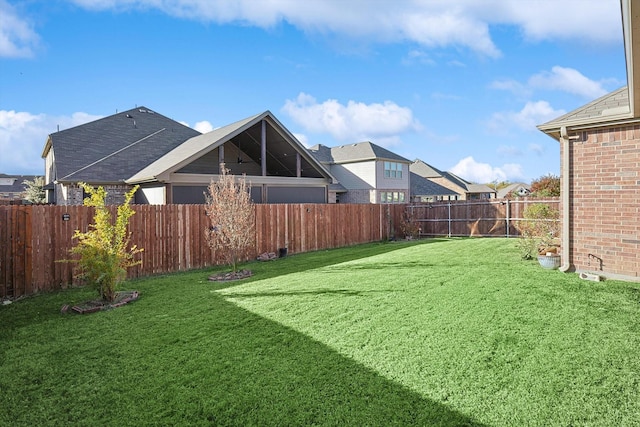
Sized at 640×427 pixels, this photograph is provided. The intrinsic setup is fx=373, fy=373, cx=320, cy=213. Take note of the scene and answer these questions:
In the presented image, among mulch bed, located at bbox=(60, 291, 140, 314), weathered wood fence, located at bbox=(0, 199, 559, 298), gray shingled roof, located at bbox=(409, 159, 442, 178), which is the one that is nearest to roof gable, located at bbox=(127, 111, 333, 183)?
weathered wood fence, located at bbox=(0, 199, 559, 298)

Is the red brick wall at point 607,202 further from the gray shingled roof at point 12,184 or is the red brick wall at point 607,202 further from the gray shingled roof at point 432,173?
the gray shingled roof at point 12,184

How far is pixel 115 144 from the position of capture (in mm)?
19219

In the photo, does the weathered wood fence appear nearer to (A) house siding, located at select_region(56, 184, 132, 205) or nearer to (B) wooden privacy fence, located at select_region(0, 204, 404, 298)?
(B) wooden privacy fence, located at select_region(0, 204, 404, 298)

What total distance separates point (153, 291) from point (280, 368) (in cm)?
504

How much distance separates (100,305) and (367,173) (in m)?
26.2

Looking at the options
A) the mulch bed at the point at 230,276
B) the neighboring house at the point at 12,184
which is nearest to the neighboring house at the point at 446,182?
the mulch bed at the point at 230,276

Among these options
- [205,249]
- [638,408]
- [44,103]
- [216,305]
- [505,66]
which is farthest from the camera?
[44,103]

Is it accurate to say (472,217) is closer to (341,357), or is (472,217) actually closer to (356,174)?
(356,174)

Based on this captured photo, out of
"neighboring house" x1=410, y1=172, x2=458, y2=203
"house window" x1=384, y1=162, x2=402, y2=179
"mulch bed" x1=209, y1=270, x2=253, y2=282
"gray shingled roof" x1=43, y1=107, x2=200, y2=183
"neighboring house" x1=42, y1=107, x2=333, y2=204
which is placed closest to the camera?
"mulch bed" x1=209, y1=270, x2=253, y2=282

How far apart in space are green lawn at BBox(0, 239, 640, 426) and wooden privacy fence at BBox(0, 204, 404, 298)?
3.68 ft

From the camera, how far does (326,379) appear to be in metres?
3.66

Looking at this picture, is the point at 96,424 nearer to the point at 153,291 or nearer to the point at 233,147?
the point at 153,291

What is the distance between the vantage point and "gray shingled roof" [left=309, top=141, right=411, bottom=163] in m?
31.4

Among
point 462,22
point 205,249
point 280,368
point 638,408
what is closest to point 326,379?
point 280,368
